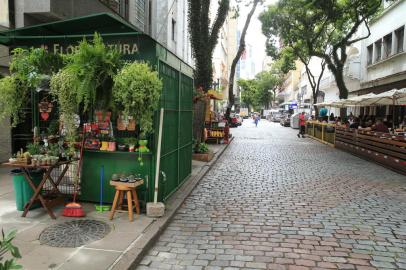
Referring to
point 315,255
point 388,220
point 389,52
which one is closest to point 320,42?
point 389,52

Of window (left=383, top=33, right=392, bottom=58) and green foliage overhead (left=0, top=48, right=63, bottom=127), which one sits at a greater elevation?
window (left=383, top=33, right=392, bottom=58)

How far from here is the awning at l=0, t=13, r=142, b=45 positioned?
22.6 feet

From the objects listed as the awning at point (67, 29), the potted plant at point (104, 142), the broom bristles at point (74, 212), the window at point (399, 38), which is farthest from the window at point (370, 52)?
the broom bristles at point (74, 212)

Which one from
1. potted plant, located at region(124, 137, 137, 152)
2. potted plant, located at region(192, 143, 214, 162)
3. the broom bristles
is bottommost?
the broom bristles

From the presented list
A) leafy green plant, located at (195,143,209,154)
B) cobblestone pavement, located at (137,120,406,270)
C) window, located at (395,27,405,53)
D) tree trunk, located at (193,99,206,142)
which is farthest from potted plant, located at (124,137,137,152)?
window, located at (395,27,405,53)

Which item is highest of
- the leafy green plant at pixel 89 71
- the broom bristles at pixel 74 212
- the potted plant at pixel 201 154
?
the leafy green plant at pixel 89 71

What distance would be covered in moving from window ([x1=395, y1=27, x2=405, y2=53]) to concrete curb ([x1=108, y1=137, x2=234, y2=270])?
60.5 ft

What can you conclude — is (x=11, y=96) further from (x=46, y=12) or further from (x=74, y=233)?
(x=46, y=12)

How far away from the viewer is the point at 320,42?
29953 millimetres

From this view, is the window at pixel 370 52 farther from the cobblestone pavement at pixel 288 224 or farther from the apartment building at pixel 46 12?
the cobblestone pavement at pixel 288 224

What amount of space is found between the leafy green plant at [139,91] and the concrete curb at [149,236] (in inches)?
58.2

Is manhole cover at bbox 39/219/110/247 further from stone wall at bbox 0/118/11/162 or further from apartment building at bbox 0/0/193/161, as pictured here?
stone wall at bbox 0/118/11/162

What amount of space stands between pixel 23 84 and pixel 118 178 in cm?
237

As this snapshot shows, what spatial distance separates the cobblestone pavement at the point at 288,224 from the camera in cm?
475
